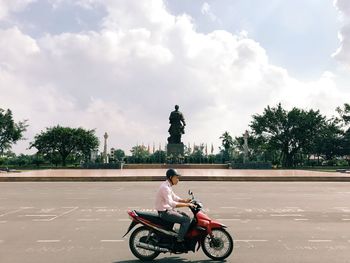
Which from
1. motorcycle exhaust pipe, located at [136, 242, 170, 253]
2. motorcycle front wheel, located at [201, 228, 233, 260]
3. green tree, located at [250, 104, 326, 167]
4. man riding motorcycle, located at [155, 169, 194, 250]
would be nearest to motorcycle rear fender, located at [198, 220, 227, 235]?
motorcycle front wheel, located at [201, 228, 233, 260]

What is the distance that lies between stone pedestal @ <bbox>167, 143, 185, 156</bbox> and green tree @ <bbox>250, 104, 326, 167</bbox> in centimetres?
2410

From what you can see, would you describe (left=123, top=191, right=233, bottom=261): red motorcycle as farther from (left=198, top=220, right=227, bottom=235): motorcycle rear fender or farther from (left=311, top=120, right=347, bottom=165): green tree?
(left=311, top=120, right=347, bottom=165): green tree

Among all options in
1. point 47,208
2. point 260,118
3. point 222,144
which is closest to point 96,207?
point 47,208

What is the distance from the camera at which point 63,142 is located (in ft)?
249

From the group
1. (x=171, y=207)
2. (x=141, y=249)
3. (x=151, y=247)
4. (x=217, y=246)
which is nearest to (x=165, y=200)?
(x=171, y=207)

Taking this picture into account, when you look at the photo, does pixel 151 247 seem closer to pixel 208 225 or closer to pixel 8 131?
pixel 208 225

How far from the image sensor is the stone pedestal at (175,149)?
54719mm

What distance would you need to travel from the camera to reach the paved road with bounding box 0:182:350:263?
6926 millimetres

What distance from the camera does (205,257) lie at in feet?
22.6

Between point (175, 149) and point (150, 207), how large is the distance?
4172cm

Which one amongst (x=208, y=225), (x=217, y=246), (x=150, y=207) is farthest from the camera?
(x=150, y=207)

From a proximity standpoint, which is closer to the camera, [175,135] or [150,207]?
[150,207]

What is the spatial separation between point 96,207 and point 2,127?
66.8 meters

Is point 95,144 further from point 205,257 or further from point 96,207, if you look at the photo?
point 205,257
